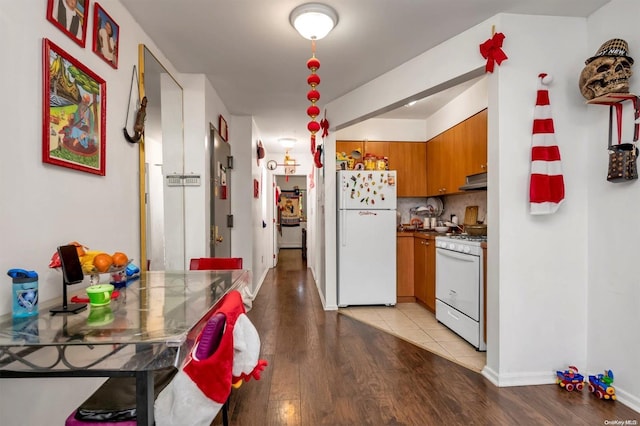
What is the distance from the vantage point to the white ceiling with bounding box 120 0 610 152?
2.05 metres

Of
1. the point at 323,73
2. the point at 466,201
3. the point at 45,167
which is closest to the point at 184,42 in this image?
the point at 323,73

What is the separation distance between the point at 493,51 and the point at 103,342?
101 inches

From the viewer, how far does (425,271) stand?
389cm

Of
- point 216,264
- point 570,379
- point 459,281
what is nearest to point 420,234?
point 459,281

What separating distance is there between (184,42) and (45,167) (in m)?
1.54

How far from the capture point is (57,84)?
1442mm

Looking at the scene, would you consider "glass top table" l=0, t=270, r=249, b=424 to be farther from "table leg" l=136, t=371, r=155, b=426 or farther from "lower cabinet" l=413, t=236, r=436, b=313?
"lower cabinet" l=413, t=236, r=436, b=313

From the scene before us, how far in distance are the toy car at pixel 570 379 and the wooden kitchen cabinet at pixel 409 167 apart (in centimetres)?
272

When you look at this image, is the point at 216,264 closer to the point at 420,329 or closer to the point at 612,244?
the point at 420,329

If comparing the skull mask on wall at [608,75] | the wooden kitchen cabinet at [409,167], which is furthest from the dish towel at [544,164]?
the wooden kitchen cabinet at [409,167]

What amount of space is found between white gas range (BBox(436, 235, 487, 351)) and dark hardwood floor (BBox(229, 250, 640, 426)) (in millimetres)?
450

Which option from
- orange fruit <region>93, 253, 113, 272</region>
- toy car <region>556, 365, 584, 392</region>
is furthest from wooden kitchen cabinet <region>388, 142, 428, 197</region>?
orange fruit <region>93, 253, 113, 272</region>

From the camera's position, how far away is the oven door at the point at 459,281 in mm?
2719

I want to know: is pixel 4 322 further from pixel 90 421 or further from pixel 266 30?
pixel 266 30
